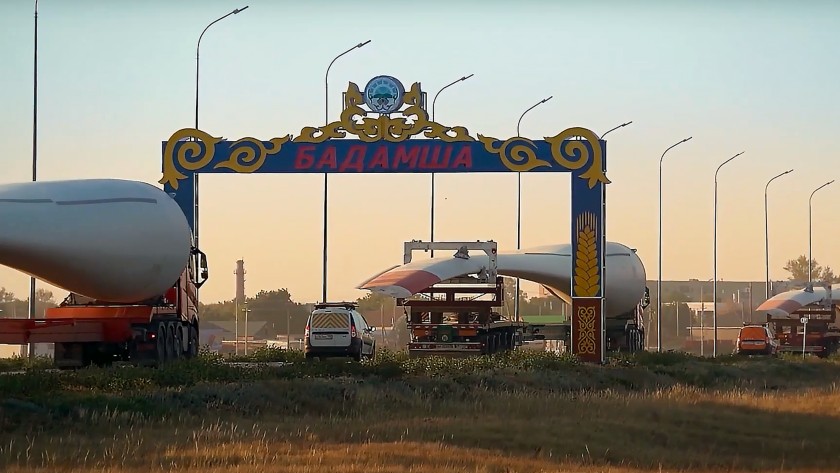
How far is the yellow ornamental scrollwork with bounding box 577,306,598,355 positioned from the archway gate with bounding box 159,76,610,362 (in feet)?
4.70

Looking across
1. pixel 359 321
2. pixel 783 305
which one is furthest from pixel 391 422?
pixel 783 305

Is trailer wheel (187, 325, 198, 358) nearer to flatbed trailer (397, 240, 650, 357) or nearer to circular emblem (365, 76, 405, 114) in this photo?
flatbed trailer (397, 240, 650, 357)

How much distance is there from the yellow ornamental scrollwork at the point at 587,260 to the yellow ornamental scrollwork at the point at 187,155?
10.9 metres

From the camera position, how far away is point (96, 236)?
29.2 metres

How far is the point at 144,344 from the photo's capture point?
110 feet

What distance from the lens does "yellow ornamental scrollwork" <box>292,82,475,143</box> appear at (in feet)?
137

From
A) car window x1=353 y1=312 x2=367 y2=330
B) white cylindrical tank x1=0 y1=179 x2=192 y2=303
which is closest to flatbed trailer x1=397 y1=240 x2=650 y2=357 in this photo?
car window x1=353 y1=312 x2=367 y2=330

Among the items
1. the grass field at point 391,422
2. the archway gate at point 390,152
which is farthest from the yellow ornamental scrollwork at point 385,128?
the grass field at point 391,422

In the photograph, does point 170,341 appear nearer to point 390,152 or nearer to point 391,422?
point 390,152

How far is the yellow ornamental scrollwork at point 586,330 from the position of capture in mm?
42625

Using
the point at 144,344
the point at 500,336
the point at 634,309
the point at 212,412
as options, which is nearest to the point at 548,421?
the point at 212,412

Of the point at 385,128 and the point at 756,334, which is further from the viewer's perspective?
the point at 756,334

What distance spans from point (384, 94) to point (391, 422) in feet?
67.2

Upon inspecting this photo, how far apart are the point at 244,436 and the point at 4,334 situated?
1121 cm
